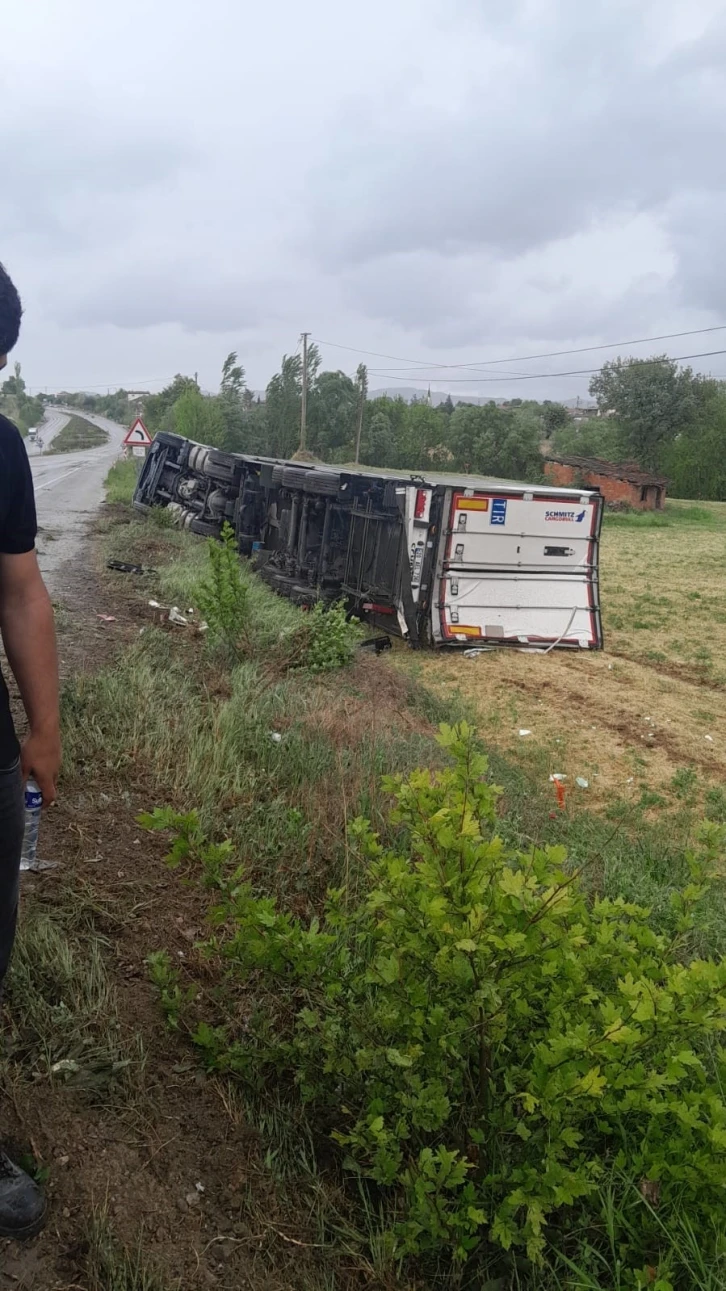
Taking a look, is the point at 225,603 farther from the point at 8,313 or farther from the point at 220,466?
the point at 220,466

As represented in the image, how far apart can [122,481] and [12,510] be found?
25.7 meters

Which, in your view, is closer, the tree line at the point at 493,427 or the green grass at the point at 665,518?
the green grass at the point at 665,518

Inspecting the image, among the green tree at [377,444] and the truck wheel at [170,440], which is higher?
the green tree at [377,444]

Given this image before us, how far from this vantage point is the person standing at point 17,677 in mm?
1836

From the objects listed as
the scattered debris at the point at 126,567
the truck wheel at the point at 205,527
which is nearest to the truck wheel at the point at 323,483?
the scattered debris at the point at 126,567

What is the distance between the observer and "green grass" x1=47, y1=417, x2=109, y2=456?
67.8 metres

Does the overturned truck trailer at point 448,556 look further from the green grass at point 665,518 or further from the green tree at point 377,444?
the green tree at point 377,444

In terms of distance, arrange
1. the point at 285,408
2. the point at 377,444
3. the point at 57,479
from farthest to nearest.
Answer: the point at 377,444
the point at 285,408
the point at 57,479

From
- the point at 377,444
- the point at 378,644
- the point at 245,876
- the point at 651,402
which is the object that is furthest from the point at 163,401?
the point at 245,876

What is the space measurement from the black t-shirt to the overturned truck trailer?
8196 millimetres

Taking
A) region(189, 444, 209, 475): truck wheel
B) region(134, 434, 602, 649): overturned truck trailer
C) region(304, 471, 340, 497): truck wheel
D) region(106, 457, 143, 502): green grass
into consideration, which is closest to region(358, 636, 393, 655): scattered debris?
region(134, 434, 602, 649): overturned truck trailer

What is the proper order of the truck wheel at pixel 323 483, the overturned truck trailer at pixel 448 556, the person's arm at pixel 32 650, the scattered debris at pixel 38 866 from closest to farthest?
the person's arm at pixel 32 650 → the scattered debris at pixel 38 866 → the overturned truck trailer at pixel 448 556 → the truck wheel at pixel 323 483

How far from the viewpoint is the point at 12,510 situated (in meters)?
1.88

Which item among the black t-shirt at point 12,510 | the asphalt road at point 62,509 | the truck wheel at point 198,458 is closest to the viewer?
the black t-shirt at point 12,510
